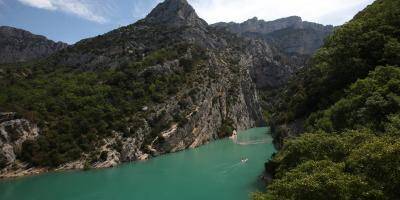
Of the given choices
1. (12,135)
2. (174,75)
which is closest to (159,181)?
(12,135)

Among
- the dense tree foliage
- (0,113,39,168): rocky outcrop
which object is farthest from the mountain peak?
the dense tree foliage

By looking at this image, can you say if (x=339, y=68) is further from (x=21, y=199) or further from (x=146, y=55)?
(x=146, y=55)

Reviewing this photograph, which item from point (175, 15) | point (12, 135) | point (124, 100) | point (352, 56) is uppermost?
point (175, 15)

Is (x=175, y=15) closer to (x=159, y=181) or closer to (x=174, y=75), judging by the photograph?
(x=174, y=75)

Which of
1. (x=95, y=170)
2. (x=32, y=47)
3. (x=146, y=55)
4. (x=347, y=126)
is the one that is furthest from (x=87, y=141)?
(x=32, y=47)

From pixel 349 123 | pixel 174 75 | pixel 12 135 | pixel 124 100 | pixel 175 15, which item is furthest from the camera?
pixel 175 15

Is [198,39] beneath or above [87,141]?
above

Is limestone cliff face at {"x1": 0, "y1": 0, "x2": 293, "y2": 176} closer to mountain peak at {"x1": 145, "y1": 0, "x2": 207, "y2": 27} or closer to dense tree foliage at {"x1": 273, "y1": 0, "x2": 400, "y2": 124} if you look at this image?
mountain peak at {"x1": 145, "y1": 0, "x2": 207, "y2": 27}
